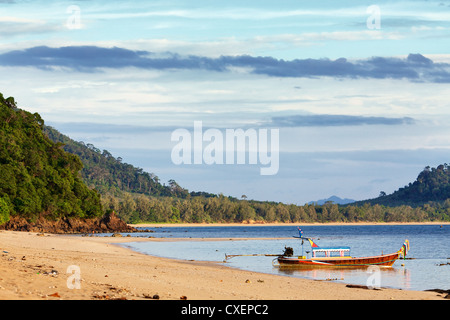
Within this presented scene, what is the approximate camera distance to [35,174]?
104 meters

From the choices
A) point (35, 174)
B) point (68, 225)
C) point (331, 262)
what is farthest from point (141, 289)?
point (68, 225)

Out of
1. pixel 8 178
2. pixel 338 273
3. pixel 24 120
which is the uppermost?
pixel 24 120

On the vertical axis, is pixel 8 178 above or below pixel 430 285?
above

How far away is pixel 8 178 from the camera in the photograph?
298 feet

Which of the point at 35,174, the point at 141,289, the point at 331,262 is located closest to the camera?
the point at 141,289

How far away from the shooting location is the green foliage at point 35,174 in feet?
307

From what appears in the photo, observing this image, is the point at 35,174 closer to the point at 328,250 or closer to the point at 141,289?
the point at 328,250

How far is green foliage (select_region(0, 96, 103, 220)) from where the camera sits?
93625 millimetres

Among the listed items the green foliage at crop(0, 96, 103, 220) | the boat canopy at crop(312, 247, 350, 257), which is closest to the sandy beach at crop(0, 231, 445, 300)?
the boat canopy at crop(312, 247, 350, 257)

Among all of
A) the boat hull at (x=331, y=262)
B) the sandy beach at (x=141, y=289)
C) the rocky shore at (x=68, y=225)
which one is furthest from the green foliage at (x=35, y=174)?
the sandy beach at (x=141, y=289)

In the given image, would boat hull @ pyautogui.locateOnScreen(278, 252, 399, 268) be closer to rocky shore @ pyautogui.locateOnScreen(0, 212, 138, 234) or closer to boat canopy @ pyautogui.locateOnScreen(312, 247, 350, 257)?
boat canopy @ pyautogui.locateOnScreen(312, 247, 350, 257)
